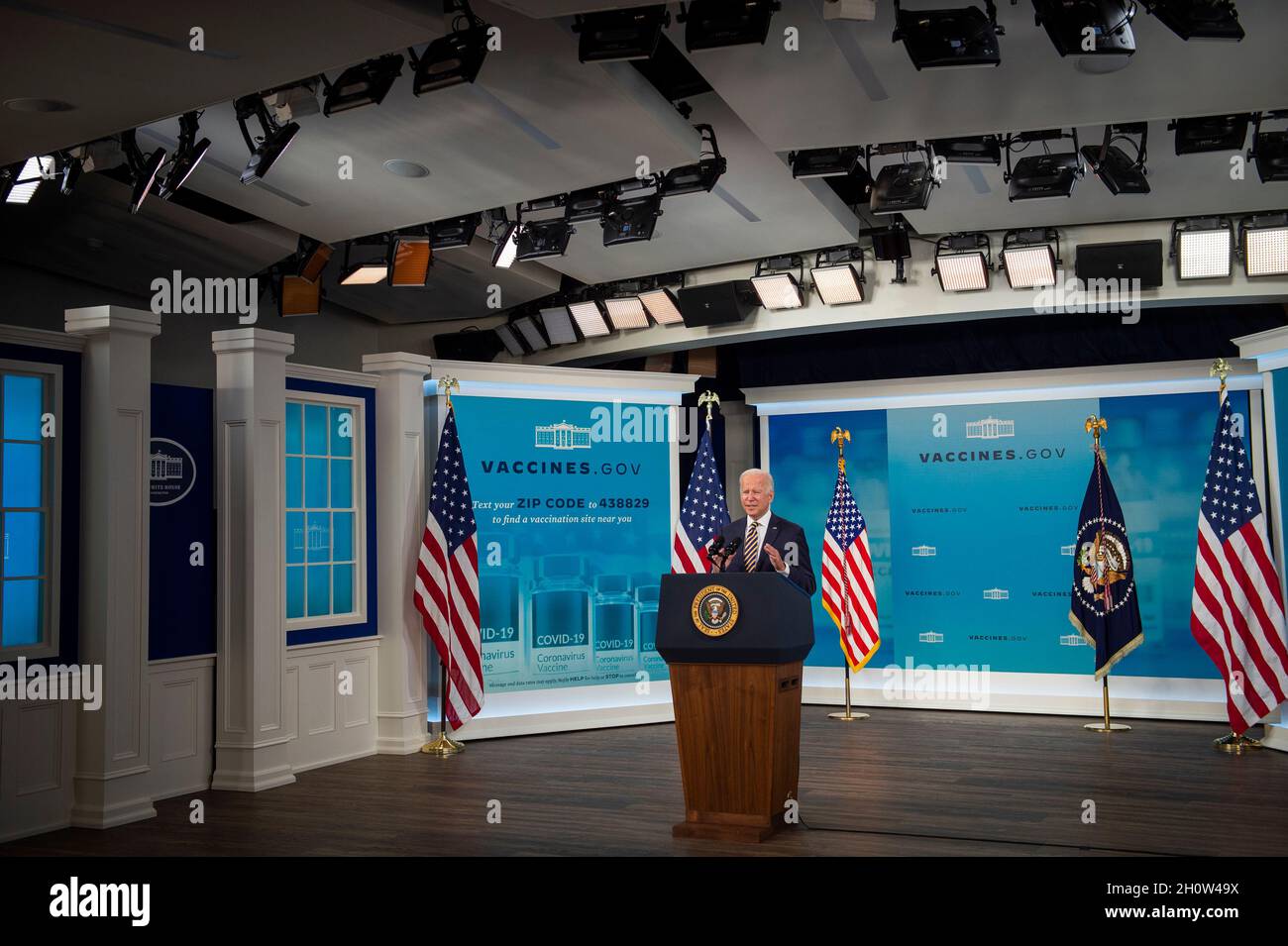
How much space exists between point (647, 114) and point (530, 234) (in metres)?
2.15

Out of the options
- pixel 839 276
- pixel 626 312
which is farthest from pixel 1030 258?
pixel 626 312

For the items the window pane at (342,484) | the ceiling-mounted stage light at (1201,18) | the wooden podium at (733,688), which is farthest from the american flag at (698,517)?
the ceiling-mounted stage light at (1201,18)

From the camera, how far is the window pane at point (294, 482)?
7.09 metres

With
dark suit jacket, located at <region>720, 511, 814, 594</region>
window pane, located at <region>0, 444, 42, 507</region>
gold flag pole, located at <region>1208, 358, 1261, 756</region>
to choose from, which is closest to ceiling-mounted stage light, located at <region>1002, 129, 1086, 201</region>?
gold flag pole, located at <region>1208, 358, 1261, 756</region>

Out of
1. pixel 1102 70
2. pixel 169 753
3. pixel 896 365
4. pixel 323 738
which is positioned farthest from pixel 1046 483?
pixel 169 753

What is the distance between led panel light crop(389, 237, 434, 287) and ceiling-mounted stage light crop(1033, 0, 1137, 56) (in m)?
4.68

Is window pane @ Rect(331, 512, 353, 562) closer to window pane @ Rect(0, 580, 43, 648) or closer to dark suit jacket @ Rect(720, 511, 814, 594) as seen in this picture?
window pane @ Rect(0, 580, 43, 648)

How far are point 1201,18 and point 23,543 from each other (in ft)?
19.3

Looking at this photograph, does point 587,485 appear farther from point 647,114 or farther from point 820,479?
point 647,114

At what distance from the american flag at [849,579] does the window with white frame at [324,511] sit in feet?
12.4

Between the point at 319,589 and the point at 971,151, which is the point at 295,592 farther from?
the point at 971,151

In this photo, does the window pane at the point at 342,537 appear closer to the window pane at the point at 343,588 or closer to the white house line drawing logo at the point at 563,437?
the window pane at the point at 343,588

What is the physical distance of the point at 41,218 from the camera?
748cm

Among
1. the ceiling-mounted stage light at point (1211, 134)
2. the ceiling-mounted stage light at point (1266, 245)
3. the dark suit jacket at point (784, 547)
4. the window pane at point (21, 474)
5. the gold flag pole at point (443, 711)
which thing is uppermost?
the ceiling-mounted stage light at point (1211, 134)
